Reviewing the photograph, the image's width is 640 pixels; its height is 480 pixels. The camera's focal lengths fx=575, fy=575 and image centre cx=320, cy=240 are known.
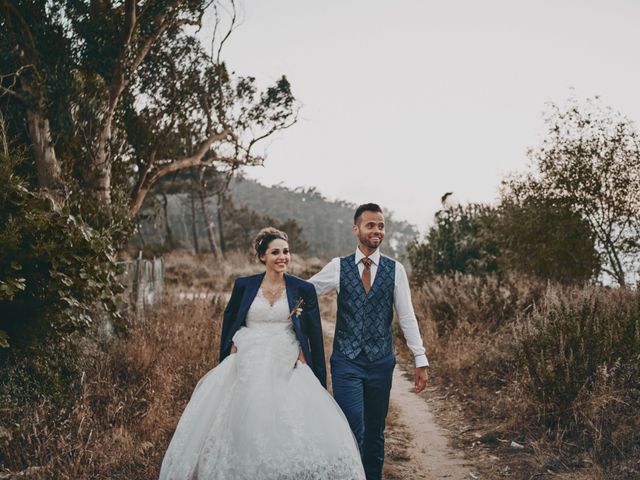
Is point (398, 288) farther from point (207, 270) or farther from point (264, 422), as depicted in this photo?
point (207, 270)

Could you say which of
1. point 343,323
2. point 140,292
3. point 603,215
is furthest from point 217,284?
point 343,323

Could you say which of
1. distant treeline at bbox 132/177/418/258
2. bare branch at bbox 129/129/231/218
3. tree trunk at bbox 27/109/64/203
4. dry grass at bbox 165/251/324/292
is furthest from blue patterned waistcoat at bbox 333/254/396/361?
distant treeline at bbox 132/177/418/258

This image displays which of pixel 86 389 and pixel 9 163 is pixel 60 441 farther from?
pixel 9 163

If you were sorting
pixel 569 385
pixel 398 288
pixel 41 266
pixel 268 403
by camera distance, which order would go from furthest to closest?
pixel 569 385, pixel 41 266, pixel 398 288, pixel 268 403

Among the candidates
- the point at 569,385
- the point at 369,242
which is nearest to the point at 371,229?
the point at 369,242

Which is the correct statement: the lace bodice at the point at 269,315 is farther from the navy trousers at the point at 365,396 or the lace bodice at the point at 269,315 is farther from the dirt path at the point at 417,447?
the dirt path at the point at 417,447

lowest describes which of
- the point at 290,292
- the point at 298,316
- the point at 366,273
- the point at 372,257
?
the point at 298,316

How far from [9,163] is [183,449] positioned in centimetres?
280

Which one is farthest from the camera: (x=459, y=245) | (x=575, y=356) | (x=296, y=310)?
(x=459, y=245)

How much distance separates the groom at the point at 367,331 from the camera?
4020 mm

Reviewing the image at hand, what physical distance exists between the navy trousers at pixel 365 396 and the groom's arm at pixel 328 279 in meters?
0.47

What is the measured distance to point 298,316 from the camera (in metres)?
4.00

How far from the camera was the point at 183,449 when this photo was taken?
355 centimetres

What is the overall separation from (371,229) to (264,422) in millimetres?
1518
